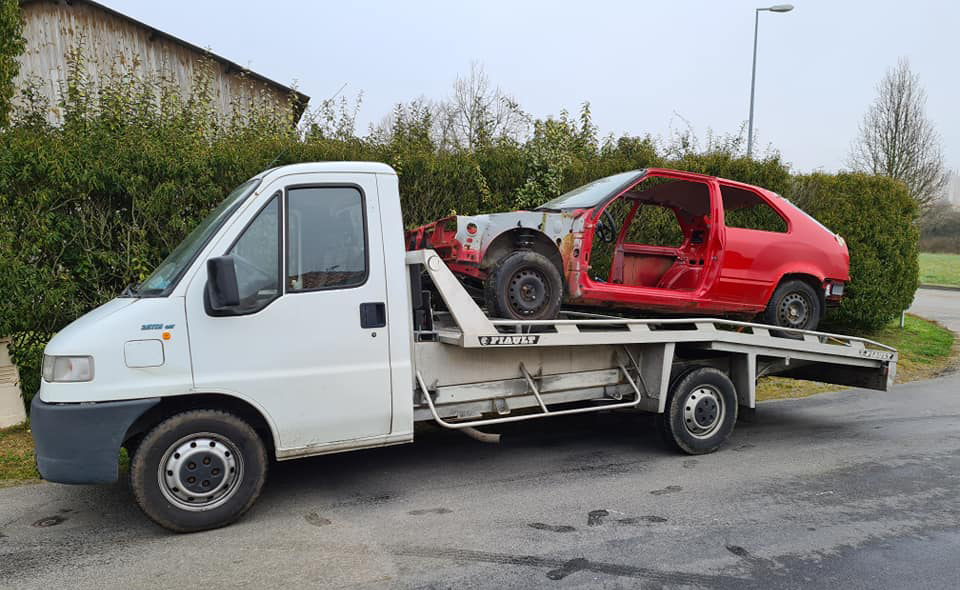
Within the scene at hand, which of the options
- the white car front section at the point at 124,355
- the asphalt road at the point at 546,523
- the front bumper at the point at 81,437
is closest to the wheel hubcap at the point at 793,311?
the asphalt road at the point at 546,523

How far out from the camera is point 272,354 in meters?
4.32

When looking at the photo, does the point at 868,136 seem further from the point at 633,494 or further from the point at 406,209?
the point at 633,494

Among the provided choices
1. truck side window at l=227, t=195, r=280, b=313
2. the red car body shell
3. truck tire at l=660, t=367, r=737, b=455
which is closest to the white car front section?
truck side window at l=227, t=195, r=280, b=313

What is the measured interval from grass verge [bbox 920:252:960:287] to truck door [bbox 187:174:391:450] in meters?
26.2

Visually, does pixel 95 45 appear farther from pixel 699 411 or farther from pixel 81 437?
pixel 699 411

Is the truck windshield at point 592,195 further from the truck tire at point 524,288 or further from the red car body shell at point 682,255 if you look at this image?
the truck tire at point 524,288

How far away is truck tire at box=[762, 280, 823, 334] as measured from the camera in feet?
22.5

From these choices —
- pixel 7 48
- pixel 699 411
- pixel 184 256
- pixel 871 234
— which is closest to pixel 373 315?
pixel 184 256

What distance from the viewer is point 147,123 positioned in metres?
8.41

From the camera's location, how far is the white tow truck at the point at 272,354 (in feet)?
13.2

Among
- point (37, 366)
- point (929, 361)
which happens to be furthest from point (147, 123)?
→ point (929, 361)

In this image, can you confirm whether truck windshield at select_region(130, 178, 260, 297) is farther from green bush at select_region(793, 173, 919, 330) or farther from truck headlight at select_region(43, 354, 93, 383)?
green bush at select_region(793, 173, 919, 330)

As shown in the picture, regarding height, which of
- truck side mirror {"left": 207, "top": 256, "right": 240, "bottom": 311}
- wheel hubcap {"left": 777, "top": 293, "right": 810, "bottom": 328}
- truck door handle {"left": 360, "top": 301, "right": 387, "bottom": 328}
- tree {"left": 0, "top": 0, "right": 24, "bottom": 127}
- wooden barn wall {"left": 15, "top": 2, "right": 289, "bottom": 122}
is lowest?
wheel hubcap {"left": 777, "top": 293, "right": 810, "bottom": 328}

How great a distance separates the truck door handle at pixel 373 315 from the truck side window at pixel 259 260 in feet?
1.84
